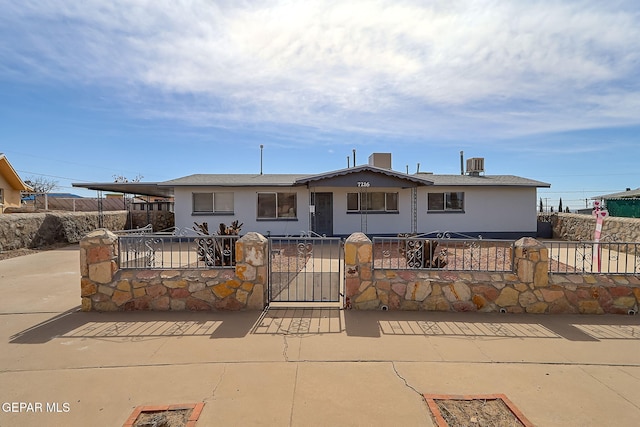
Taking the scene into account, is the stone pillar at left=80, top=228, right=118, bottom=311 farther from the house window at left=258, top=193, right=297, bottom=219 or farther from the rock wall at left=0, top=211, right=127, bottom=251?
the house window at left=258, top=193, right=297, bottom=219

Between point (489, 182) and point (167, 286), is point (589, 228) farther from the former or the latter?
point (167, 286)

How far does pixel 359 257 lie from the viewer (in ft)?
17.4

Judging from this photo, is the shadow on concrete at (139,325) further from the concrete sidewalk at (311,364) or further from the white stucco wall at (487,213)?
the white stucco wall at (487,213)

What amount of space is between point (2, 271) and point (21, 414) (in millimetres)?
7842

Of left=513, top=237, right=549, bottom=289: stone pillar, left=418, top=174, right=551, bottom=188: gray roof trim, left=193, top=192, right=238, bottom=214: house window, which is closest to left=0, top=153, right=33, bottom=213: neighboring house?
left=193, top=192, right=238, bottom=214: house window

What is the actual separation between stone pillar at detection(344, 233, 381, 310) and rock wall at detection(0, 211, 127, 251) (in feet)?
34.2

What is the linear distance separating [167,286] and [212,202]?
10.1 m

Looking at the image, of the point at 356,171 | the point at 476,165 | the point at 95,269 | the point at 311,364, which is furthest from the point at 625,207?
the point at 95,269

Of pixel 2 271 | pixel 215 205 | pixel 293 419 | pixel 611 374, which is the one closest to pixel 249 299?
pixel 293 419

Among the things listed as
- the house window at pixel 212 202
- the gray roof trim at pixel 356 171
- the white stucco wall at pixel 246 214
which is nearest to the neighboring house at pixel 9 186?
the white stucco wall at pixel 246 214

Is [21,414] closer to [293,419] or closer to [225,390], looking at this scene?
[225,390]

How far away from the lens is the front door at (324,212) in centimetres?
1539

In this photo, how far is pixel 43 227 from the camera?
1304cm

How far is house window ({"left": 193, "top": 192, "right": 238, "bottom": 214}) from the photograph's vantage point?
49.1ft
